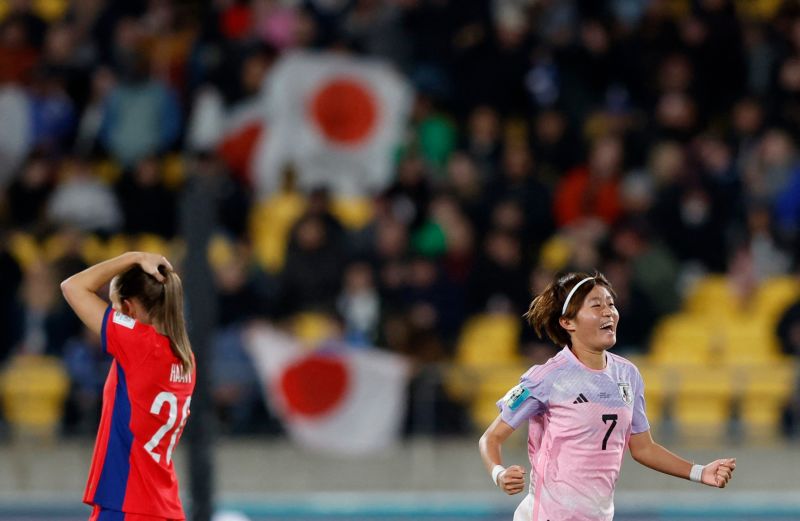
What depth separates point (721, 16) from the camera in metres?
15.7

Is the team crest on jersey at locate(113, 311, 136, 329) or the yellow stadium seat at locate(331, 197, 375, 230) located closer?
the team crest on jersey at locate(113, 311, 136, 329)

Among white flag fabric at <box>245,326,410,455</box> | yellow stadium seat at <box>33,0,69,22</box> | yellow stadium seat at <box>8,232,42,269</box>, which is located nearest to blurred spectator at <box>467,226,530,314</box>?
white flag fabric at <box>245,326,410,455</box>

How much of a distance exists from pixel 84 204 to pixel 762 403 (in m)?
6.28

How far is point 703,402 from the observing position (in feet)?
39.2

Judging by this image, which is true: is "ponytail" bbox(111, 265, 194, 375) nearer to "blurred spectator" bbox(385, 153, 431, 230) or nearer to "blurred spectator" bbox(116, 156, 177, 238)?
"blurred spectator" bbox(385, 153, 431, 230)

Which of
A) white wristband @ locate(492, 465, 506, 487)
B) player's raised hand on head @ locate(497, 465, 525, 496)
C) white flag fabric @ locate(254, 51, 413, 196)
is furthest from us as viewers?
white flag fabric @ locate(254, 51, 413, 196)

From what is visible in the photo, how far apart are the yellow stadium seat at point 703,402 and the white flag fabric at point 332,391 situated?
Result: 6.64 feet

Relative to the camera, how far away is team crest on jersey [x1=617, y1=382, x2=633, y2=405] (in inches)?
236

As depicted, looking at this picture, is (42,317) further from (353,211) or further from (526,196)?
(526,196)

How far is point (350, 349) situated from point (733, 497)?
310 cm

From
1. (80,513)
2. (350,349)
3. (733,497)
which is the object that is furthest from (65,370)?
(733,497)

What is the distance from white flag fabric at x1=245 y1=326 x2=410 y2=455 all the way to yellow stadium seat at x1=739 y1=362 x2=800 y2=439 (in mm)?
2504

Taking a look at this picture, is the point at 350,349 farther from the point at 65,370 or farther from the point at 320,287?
the point at 65,370

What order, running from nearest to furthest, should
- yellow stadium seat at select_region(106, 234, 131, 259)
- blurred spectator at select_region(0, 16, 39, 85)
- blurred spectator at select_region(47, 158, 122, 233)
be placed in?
yellow stadium seat at select_region(106, 234, 131, 259) → blurred spectator at select_region(47, 158, 122, 233) → blurred spectator at select_region(0, 16, 39, 85)
